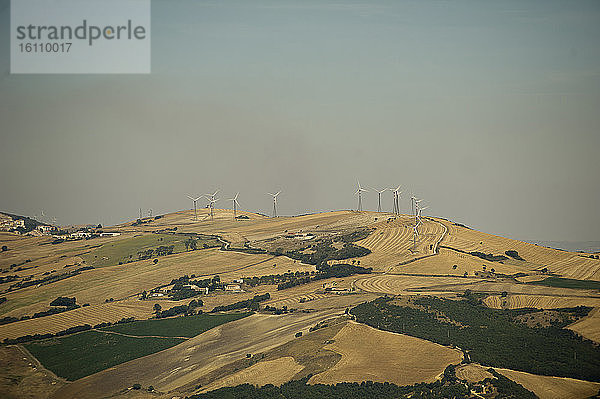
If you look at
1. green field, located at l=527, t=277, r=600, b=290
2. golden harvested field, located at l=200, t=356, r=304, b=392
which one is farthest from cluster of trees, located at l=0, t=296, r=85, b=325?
green field, located at l=527, t=277, r=600, b=290

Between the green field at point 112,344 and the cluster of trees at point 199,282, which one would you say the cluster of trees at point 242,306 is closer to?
the green field at point 112,344

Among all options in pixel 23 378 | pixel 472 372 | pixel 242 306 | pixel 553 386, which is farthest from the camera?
pixel 242 306

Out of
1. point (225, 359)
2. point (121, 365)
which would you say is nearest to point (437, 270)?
point (225, 359)

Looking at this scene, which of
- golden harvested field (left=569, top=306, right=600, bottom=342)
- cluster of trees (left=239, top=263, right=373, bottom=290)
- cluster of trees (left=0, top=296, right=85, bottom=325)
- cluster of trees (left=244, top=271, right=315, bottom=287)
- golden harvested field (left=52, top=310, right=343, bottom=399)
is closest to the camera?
golden harvested field (left=52, top=310, right=343, bottom=399)

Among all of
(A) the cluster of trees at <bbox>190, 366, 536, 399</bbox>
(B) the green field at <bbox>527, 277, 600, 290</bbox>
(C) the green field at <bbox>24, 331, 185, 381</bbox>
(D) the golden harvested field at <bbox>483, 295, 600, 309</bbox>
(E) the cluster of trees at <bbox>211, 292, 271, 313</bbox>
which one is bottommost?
(C) the green field at <bbox>24, 331, 185, 381</bbox>

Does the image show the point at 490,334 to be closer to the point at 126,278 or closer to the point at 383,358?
the point at 383,358

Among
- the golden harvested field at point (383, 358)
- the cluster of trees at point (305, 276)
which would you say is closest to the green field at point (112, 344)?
the cluster of trees at point (305, 276)

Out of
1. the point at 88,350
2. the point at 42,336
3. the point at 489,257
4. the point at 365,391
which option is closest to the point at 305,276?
the point at 489,257

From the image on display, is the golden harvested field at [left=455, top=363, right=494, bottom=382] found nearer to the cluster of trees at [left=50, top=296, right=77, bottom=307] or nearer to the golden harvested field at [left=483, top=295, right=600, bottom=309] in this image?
the golden harvested field at [left=483, top=295, right=600, bottom=309]
